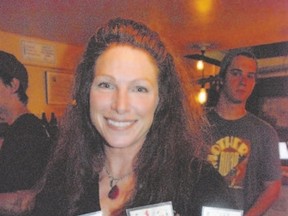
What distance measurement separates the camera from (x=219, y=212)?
2.26 feet

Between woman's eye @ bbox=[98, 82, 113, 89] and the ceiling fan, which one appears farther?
the ceiling fan

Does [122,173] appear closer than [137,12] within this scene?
Yes

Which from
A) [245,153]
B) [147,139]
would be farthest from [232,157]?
[147,139]

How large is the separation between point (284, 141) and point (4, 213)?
289 cm

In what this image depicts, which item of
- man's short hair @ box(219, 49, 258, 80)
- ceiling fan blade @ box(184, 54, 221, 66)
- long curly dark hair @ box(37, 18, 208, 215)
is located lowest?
long curly dark hair @ box(37, 18, 208, 215)

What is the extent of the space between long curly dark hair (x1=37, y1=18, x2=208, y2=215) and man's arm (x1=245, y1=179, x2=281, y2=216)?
A: 0.64m

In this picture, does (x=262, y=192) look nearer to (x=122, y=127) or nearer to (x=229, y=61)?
(x=229, y=61)

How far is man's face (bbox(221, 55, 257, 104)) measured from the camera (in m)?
1.63

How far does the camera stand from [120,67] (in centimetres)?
82

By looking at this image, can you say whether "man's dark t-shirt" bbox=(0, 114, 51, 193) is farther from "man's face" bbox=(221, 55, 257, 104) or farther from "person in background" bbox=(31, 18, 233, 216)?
"man's face" bbox=(221, 55, 257, 104)

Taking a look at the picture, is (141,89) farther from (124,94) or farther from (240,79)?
(240,79)

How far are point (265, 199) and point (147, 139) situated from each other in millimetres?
757

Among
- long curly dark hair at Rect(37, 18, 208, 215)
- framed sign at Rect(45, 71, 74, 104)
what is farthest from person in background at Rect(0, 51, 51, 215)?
framed sign at Rect(45, 71, 74, 104)

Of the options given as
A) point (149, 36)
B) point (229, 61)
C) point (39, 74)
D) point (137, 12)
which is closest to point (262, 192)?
point (229, 61)
